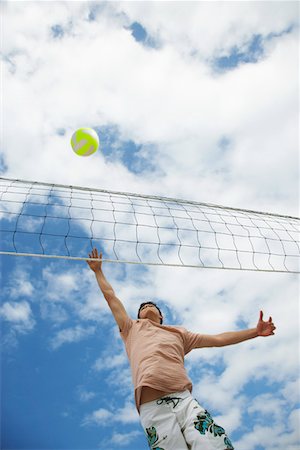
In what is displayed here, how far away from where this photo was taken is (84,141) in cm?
522

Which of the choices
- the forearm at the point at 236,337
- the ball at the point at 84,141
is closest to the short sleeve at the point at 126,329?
the forearm at the point at 236,337

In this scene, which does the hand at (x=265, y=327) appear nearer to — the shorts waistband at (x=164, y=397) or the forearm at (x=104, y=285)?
the shorts waistband at (x=164, y=397)

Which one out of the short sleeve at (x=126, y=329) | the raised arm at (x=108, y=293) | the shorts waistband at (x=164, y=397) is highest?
the raised arm at (x=108, y=293)

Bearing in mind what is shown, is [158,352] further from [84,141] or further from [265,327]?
[84,141]

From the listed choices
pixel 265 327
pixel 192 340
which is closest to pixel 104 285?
pixel 192 340

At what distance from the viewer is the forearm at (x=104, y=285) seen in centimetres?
351

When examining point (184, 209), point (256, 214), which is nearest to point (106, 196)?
point (184, 209)

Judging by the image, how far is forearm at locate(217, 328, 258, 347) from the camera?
332 centimetres

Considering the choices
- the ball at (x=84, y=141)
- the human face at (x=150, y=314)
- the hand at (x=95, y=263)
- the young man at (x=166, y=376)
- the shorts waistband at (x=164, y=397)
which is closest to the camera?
the young man at (x=166, y=376)

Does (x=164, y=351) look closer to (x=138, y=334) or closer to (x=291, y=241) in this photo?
(x=138, y=334)

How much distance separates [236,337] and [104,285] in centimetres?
122

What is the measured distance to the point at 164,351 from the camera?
2914mm

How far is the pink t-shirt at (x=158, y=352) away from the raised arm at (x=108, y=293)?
2.7 inches

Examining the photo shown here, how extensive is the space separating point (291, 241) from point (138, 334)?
2.83 meters
